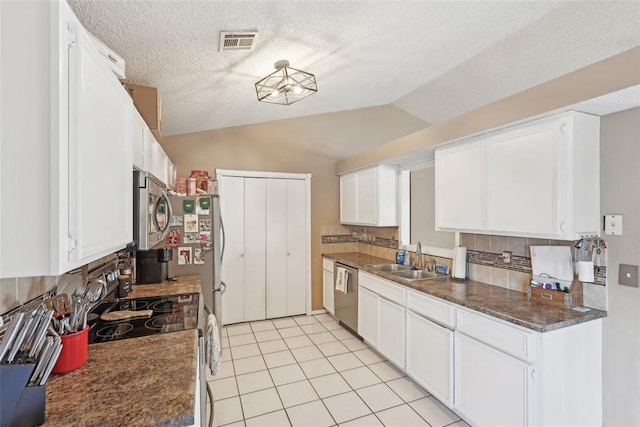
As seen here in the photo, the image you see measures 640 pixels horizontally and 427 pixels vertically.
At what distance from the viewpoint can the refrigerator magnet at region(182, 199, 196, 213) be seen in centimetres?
303

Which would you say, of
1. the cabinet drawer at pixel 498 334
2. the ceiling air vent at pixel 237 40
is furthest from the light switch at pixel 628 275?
the ceiling air vent at pixel 237 40

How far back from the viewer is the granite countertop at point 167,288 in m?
2.31

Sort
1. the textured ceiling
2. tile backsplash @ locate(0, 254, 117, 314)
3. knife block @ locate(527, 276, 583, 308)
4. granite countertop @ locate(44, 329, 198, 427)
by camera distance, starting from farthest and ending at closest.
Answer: knife block @ locate(527, 276, 583, 308)
the textured ceiling
tile backsplash @ locate(0, 254, 117, 314)
granite countertop @ locate(44, 329, 198, 427)

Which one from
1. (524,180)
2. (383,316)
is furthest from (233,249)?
(524,180)

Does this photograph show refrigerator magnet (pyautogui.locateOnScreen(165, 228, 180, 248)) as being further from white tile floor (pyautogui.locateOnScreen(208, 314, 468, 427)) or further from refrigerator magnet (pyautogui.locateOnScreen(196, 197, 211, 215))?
white tile floor (pyautogui.locateOnScreen(208, 314, 468, 427))

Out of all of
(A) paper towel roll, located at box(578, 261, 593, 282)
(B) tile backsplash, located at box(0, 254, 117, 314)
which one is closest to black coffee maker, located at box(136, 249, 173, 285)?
(B) tile backsplash, located at box(0, 254, 117, 314)

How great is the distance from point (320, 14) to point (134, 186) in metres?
1.53

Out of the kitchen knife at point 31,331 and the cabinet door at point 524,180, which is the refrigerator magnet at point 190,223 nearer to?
the kitchen knife at point 31,331

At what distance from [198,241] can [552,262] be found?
3.06m

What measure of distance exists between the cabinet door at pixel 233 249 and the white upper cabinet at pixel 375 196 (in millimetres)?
1589

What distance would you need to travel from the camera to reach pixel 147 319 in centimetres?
177

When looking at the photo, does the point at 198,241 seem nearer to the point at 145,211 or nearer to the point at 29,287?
the point at 145,211

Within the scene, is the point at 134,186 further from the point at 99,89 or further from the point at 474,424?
the point at 474,424

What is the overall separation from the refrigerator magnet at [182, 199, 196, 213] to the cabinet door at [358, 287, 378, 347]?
6.70 feet
